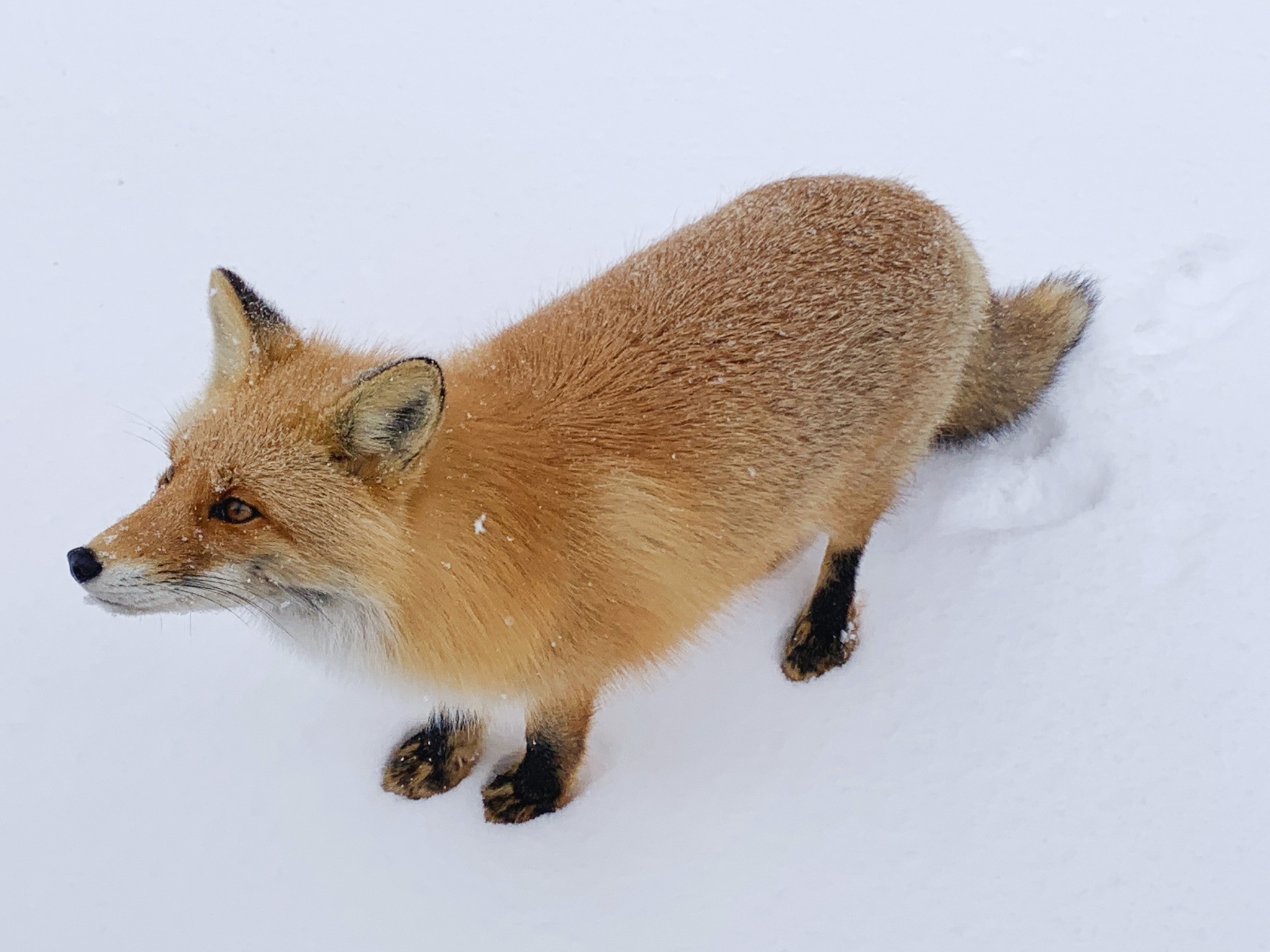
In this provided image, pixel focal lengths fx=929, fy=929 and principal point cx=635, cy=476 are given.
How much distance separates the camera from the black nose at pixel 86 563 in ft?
5.78

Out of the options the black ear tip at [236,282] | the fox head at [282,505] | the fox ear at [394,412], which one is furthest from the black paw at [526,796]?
the black ear tip at [236,282]

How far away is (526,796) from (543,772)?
11 centimetres

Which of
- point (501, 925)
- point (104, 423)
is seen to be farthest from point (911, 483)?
point (104, 423)

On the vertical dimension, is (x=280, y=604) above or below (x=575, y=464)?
above

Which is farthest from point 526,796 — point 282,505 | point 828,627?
point 282,505

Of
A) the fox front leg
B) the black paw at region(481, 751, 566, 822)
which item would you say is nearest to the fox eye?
the fox front leg

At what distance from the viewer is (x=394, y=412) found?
182 cm

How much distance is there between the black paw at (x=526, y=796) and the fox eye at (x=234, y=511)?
117 centimetres

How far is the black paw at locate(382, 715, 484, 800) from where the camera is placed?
274 centimetres

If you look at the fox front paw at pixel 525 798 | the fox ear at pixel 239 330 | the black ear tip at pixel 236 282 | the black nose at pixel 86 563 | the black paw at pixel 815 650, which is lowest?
the black paw at pixel 815 650

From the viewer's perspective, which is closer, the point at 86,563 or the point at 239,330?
the point at 86,563

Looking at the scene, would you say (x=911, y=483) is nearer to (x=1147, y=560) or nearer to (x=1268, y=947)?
(x=1147, y=560)

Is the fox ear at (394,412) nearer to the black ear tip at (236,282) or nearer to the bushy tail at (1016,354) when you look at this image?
the black ear tip at (236,282)

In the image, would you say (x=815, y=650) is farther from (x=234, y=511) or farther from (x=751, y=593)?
(x=234, y=511)
